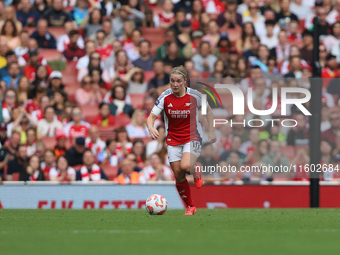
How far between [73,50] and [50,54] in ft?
2.22

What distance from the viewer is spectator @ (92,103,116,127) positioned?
14156 millimetres

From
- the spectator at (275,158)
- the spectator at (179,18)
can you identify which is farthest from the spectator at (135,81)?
the spectator at (275,158)

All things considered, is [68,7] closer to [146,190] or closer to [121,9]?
[121,9]

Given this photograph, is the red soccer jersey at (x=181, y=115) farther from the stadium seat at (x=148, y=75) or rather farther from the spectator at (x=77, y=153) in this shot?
the stadium seat at (x=148, y=75)

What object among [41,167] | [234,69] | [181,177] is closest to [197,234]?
[181,177]

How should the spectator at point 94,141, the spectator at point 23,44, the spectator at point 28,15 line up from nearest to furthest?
the spectator at point 94,141 < the spectator at point 23,44 < the spectator at point 28,15

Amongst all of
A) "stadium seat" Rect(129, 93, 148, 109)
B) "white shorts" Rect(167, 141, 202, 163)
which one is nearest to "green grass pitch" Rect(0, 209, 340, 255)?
"white shorts" Rect(167, 141, 202, 163)

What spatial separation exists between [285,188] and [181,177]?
3328 mm

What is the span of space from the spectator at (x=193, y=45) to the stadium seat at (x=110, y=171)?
3.58 metres

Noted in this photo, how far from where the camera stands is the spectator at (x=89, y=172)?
40.9ft

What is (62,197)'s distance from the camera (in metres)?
11.7

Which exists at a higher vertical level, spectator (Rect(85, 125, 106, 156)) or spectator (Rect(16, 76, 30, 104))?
spectator (Rect(16, 76, 30, 104))

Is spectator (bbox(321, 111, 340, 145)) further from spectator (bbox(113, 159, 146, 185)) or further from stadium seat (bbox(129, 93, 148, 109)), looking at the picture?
stadium seat (bbox(129, 93, 148, 109))

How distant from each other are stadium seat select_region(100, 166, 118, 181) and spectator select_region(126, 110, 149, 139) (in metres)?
0.95
